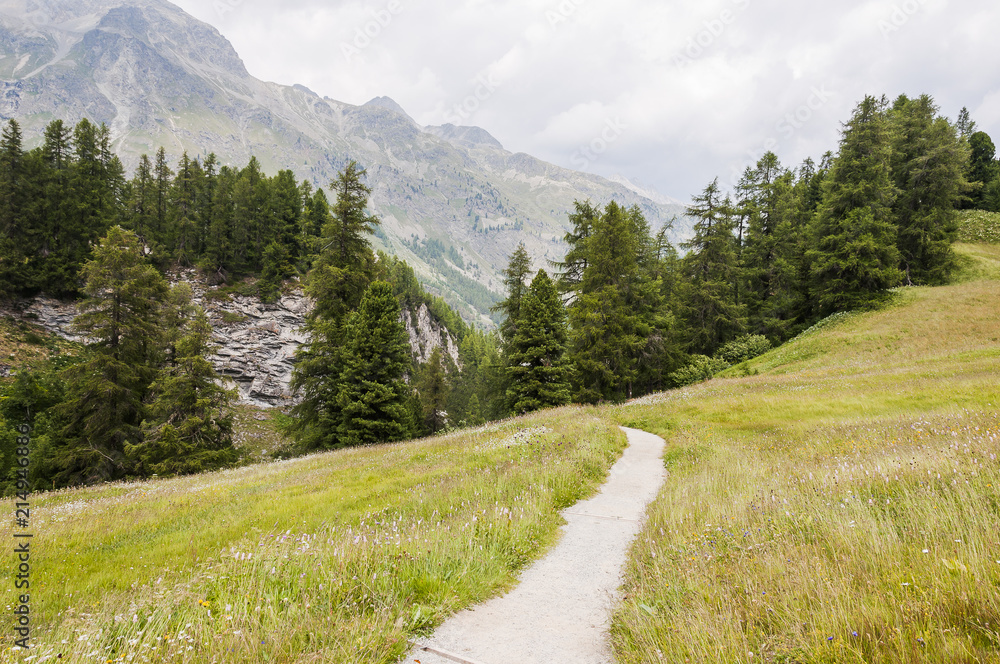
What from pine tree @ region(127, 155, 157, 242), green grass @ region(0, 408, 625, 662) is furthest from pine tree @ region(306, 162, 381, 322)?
pine tree @ region(127, 155, 157, 242)

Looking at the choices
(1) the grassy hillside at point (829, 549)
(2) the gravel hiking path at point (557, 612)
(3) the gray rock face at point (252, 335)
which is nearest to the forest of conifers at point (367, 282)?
(3) the gray rock face at point (252, 335)

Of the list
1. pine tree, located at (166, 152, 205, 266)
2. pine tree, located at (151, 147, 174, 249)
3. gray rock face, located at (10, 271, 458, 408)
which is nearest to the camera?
gray rock face, located at (10, 271, 458, 408)

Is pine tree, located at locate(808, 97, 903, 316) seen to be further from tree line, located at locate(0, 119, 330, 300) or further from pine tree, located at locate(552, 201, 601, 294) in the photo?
tree line, located at locate(0, 119, 330, 300)

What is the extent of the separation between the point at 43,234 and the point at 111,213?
692cm

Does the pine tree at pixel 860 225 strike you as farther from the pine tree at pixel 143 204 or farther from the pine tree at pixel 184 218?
the pine tree at pixel 143 204

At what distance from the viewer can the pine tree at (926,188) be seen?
1601 inches

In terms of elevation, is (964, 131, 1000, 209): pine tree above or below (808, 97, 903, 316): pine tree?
above

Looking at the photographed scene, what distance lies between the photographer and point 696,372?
33594mm

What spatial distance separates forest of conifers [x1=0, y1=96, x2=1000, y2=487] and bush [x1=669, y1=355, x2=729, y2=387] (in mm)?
181

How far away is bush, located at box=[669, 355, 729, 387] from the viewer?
3347 centimetres

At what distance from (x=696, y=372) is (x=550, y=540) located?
30863 millimetres

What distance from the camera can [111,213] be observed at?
50.1 m

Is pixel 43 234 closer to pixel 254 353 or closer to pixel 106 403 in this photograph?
pixel 254 353

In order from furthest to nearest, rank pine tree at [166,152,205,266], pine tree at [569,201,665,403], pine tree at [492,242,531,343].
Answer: pine tree at [166,152,205,266], pine tree at [492,242,531,343], pine tree at [569,201,665,403]
